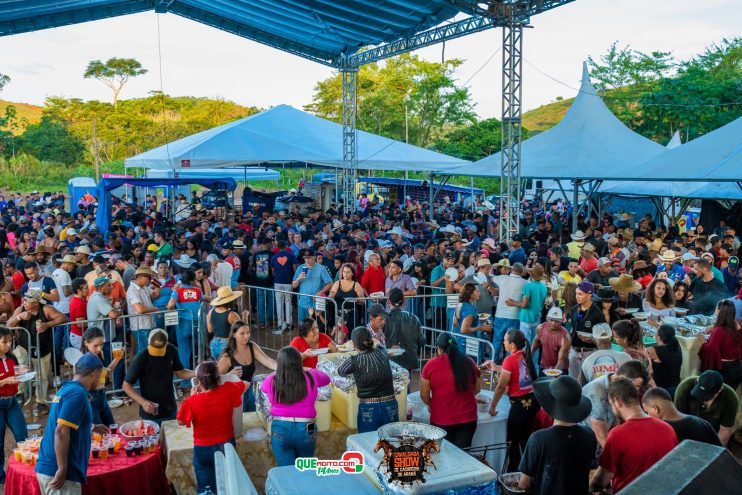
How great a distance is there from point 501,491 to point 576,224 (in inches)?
511

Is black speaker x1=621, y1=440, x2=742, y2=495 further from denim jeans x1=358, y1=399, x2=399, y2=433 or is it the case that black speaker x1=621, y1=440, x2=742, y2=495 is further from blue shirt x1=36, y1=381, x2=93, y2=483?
blue shirt x1=36, y1=381, x2=93, y2=483

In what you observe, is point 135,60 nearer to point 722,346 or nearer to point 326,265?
point 326,265

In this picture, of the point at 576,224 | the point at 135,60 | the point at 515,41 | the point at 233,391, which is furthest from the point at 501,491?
the point at 135,60

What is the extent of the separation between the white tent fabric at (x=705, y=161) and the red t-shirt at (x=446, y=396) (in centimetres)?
921

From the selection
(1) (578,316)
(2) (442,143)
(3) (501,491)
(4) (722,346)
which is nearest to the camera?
(3) (501,491)

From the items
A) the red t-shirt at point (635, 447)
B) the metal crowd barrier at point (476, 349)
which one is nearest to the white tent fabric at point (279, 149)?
the metal crowd barrier at point (476, 349)

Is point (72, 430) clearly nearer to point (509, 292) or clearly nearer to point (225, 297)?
point (225, 297)

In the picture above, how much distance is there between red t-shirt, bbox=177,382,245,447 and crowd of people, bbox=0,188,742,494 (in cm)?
2

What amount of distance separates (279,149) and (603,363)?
13968 millimetres

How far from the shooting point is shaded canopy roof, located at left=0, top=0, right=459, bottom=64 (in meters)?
15.3

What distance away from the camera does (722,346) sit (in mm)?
5820

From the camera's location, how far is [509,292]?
7707mm

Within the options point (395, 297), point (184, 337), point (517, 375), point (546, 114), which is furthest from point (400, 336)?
point (546, 114)

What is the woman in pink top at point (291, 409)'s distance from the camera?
4.50m
